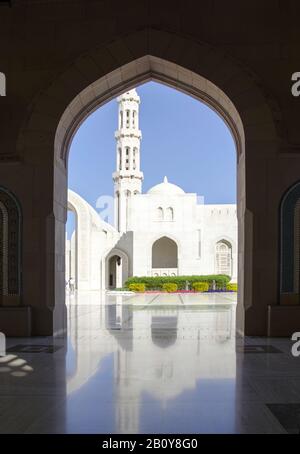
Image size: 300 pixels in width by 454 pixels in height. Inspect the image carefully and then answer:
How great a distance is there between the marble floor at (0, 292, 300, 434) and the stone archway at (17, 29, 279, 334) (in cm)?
81

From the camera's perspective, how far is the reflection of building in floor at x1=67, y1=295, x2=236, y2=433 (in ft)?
12.2

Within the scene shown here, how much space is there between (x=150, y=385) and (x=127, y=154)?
3189cm

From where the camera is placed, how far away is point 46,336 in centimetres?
702

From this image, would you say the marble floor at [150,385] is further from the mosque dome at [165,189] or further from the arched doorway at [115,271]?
the mosque dome at [165,189]

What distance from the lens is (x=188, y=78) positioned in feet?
25.5

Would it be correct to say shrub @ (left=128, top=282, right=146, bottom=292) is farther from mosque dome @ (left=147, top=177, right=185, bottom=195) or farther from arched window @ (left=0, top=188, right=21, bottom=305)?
arched window @ (left=0, top=188, right=21, bottom=305)

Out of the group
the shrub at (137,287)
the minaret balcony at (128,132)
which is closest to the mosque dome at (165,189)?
the minaret balcony at (128,132)

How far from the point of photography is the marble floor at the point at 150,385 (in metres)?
3.07

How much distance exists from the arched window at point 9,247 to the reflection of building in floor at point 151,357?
1.27 metres

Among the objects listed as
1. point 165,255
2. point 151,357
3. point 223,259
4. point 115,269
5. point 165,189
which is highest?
point 165,189

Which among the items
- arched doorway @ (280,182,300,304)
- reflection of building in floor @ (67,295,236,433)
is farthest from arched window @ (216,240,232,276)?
arched doorway @ (280,182,300,304)

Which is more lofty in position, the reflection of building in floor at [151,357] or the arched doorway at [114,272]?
the reflection of building in floor at [151,357]

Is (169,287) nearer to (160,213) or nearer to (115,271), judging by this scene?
(160,213)

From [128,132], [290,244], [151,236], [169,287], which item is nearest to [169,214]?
[151,236]
